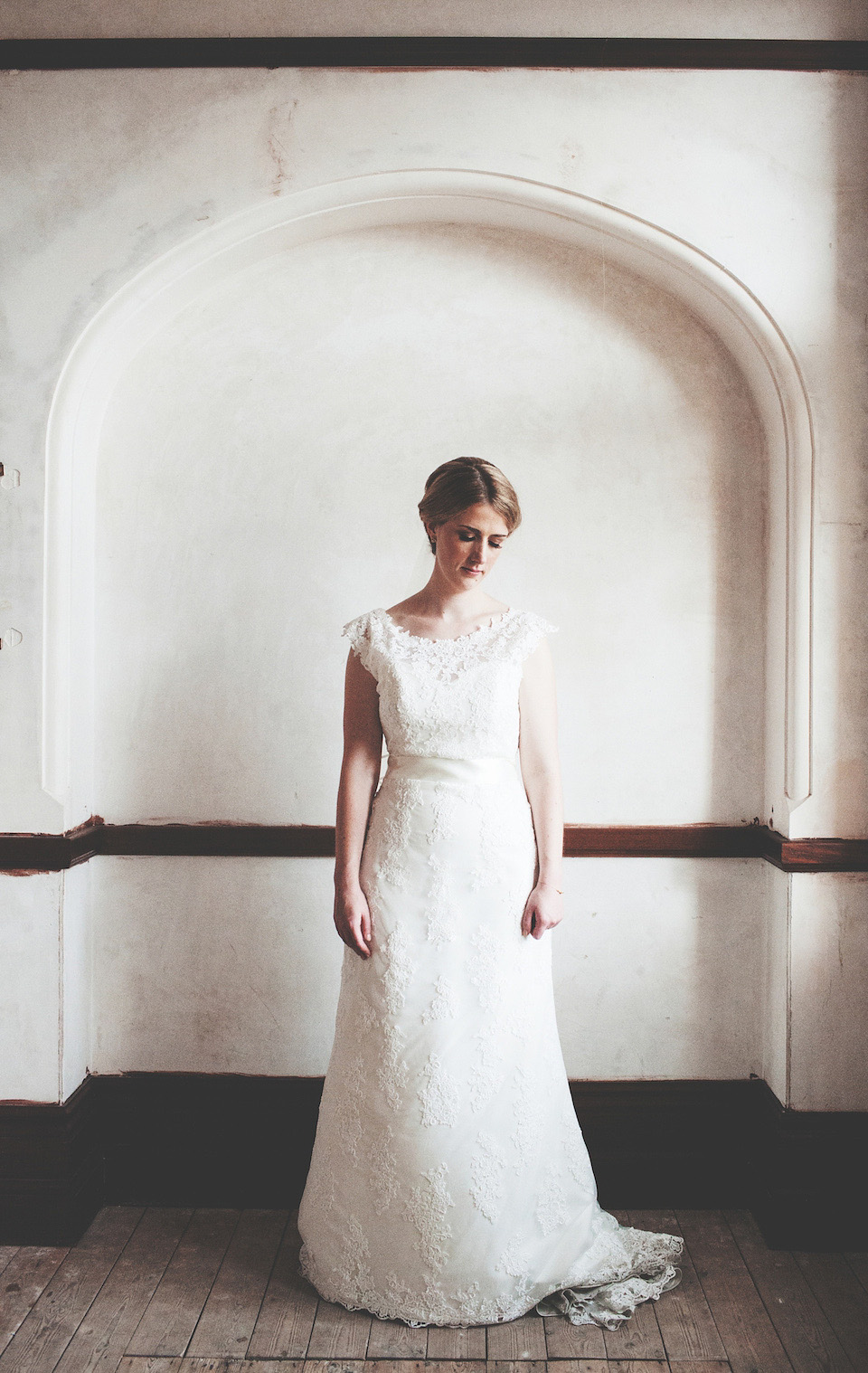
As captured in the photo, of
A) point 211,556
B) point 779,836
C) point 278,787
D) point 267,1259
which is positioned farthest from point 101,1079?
point 779,836

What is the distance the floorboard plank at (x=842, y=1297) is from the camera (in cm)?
214

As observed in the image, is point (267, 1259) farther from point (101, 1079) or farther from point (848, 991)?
point (848, 991)

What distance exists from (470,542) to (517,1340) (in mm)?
Answer: 1905

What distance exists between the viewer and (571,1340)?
218cm

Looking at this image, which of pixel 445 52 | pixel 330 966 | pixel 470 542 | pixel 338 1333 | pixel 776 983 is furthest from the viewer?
pixel 330 966

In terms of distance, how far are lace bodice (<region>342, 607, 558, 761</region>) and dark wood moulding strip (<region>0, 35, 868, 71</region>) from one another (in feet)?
5.29

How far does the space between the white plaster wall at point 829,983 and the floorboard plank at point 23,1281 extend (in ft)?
6.84

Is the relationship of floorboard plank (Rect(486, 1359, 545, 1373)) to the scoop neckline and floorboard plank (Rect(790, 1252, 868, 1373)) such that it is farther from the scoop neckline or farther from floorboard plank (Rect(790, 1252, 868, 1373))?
the scoop neckline

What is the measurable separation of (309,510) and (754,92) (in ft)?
5.66

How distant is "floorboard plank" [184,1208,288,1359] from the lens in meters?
2.15

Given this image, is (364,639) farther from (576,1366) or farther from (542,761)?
(576,1366)

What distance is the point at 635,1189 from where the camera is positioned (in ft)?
9.02

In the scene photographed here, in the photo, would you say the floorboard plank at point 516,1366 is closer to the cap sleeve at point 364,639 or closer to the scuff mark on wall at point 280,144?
the cap sleeve at point 364,639

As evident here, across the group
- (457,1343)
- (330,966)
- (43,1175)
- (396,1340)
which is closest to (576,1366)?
(457,1343)
